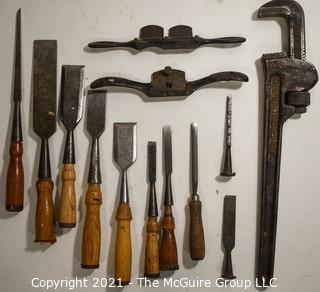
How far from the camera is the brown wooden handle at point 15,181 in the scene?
1154 millimetres

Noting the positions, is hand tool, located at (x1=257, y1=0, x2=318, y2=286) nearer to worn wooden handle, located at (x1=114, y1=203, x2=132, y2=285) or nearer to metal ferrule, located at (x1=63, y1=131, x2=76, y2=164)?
worn wooden handle, located at (x1=114, y1=203, x2=132, y2=285)

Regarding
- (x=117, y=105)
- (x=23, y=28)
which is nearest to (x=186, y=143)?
(x=117, y=105)

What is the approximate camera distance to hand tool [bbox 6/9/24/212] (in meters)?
1.16

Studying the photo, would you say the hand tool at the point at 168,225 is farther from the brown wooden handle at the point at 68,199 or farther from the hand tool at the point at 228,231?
the brown wooden handle at the point at 68,199

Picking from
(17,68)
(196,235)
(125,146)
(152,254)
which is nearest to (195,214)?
(196,235)

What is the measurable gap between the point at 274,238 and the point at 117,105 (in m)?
0.60

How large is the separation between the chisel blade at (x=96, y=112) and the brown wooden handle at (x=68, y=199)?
123mm

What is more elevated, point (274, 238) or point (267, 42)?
point (267, 42)

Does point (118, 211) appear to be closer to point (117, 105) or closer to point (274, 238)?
point (117, 105)

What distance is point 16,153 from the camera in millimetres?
1178

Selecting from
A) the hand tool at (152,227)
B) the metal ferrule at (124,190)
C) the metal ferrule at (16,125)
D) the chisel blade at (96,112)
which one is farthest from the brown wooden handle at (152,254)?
the metal ferrule at (16,125)

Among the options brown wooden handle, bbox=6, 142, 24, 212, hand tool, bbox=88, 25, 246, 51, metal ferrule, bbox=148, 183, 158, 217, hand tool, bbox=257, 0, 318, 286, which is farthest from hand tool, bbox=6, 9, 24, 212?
hand tool, bbox=257, 0, 318, 286

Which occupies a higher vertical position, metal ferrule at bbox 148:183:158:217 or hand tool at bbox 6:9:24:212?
hand tool at bbox 6:9:24:212

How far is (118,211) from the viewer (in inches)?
46.4
